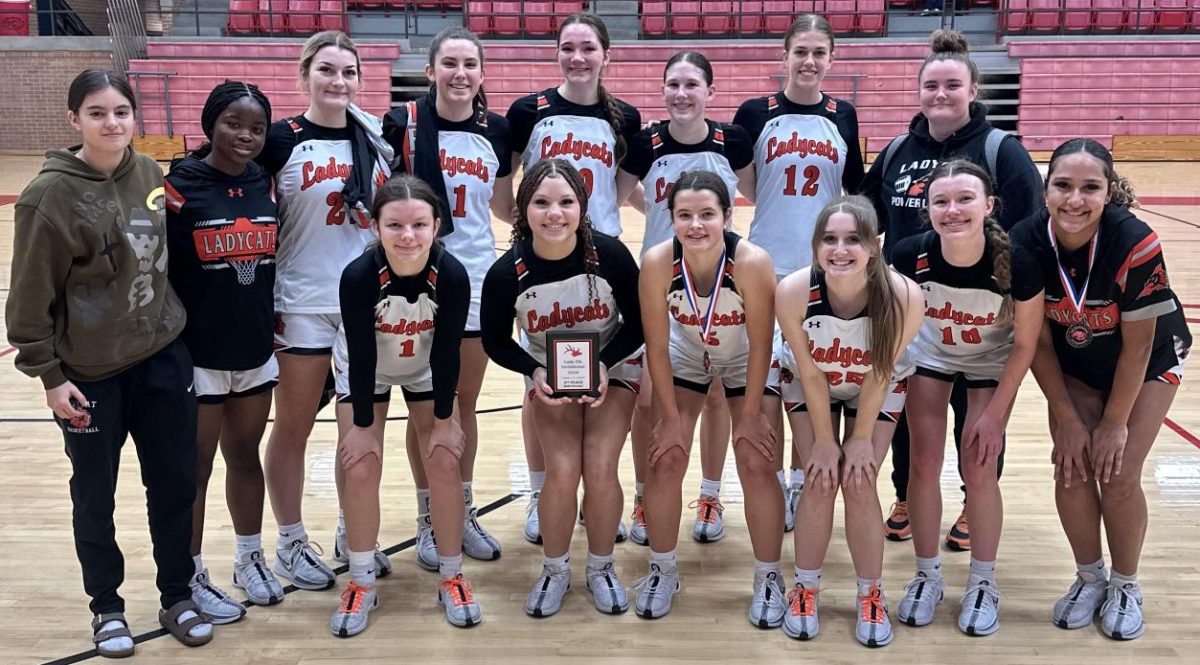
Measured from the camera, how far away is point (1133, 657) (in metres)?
3.02

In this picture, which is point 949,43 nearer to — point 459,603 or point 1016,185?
point 1016,185

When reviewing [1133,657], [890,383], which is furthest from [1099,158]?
[1133,657]

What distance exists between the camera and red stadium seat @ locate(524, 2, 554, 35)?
15.9 meters

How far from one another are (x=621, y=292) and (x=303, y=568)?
4.82ft

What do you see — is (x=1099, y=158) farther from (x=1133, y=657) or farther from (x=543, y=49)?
(x=543, y=49)

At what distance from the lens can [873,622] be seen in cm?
314

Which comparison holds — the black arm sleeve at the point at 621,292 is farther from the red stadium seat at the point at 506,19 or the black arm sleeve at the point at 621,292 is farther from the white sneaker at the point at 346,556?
the red stadium seat at the point at 506,19

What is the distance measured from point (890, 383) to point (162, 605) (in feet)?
7.81

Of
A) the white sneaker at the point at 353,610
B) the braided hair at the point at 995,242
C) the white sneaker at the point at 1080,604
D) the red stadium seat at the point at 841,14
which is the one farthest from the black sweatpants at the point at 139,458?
the red stadium seat at the point at 841,14

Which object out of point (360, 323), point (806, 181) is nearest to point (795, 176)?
point (806, 181)

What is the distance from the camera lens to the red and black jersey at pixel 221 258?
3.11 meters

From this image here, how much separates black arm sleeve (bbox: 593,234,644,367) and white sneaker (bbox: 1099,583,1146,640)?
1699 millimetres

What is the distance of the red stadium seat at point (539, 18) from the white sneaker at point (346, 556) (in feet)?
43.4

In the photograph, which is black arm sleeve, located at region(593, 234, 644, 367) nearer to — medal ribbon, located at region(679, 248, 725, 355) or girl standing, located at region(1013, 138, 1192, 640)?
medal ribbon, located at region(679, 248, 725, 355)
